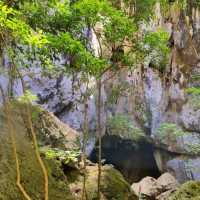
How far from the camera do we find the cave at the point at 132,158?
17.2m

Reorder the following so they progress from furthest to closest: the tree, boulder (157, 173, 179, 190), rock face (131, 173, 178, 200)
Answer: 1. boulder (157, 173, 179, 190)
2. rock face (131, 173, 178, 200)
3. the tree

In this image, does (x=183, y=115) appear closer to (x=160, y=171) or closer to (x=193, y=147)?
(x=160, y=171)

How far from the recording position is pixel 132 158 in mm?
18391

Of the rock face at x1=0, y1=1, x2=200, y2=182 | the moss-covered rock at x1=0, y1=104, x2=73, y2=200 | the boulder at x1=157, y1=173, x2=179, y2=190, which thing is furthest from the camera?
the rock face at x1=0, y1=1, x2=200, y2=182

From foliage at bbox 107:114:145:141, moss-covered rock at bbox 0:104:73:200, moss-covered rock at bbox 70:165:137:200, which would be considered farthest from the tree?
foliage at bbox 107:114:145:141

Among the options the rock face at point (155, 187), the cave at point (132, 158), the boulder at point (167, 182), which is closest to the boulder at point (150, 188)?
the rock face at point (155, 187)

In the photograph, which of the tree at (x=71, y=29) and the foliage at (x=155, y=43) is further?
the foliage at (x=155, y=43)

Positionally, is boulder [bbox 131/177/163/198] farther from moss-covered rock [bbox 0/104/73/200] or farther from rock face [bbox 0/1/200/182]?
moss-covered rock [bbox 0/104/73/200]

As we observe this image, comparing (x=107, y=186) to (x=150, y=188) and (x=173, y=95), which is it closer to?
(x=150, y=188)

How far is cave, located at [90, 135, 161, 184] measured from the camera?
17203 mm

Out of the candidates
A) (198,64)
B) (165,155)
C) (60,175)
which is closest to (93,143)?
(165,155)

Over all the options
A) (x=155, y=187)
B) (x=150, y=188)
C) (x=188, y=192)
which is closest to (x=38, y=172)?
(x=188, y=192)

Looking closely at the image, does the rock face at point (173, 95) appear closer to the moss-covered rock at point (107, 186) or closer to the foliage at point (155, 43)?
the moss-covered rock at point (107, 186)

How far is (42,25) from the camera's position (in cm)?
539
